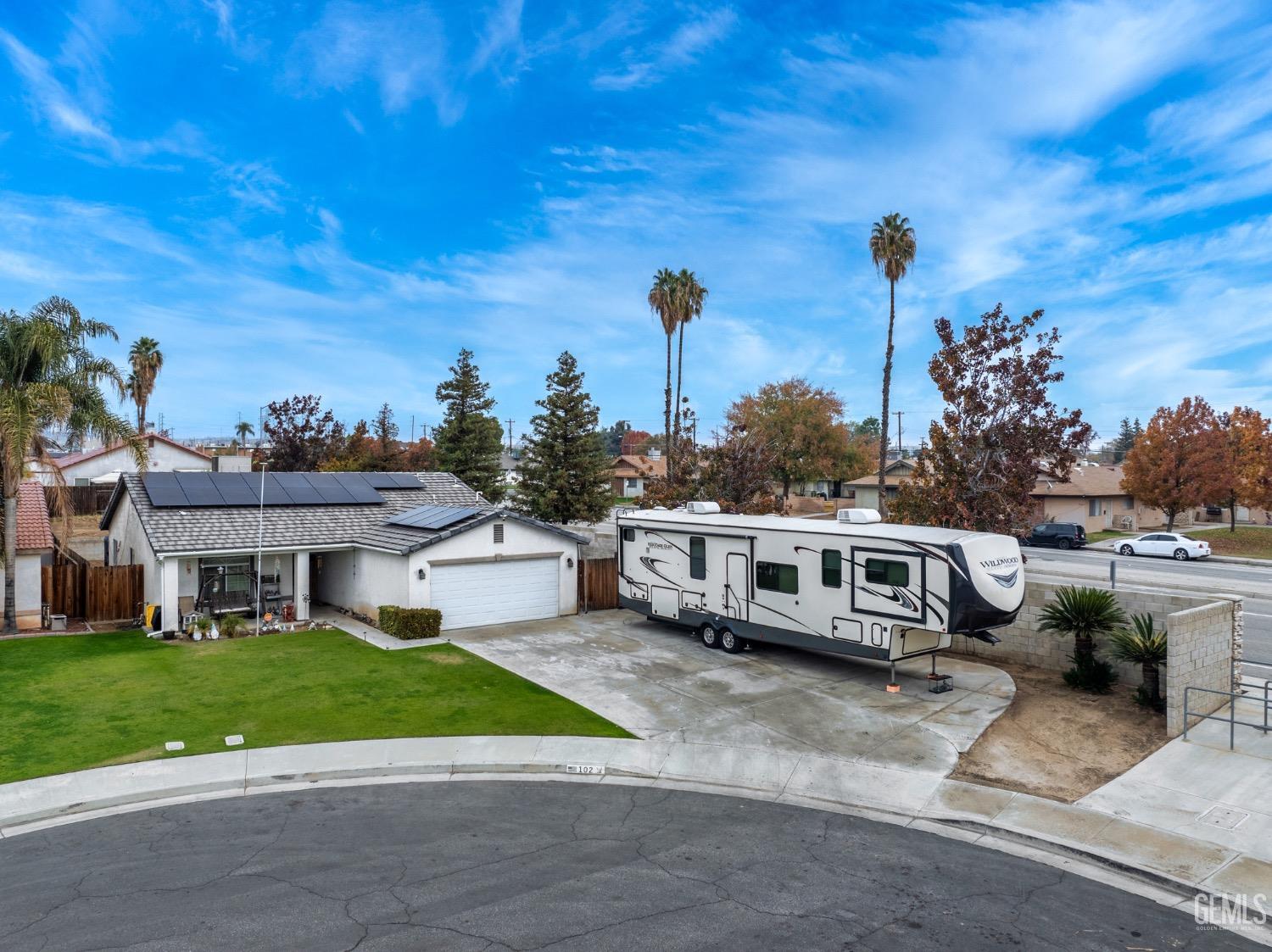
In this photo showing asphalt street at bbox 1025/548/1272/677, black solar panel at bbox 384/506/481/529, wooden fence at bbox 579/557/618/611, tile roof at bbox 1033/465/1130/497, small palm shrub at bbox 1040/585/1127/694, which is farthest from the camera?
tile roof at bbox 1033/465/1130/497

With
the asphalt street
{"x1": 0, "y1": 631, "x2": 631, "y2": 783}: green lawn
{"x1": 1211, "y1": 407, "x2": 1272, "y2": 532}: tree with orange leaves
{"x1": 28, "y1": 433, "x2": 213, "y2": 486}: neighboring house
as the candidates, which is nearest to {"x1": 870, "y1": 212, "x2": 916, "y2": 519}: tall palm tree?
the asphalt street

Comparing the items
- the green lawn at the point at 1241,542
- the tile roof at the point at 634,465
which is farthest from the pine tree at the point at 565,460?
the tile roof at the point at 634,465

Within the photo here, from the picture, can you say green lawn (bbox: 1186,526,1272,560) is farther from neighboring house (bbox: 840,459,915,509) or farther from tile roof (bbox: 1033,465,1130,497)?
neighboring house (bbox: 840,459,915,509)

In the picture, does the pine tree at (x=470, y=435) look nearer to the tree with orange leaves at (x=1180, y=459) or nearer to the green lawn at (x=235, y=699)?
the green lawn at (x=235, y=699)

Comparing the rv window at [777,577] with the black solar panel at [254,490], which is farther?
the black solar panel at [254,490]

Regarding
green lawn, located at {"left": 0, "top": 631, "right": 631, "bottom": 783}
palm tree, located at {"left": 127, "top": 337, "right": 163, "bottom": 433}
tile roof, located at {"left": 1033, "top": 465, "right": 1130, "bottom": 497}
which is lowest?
green lawn, located at {"left": 0, "top": 631, "right": 631, "bottom": 783}

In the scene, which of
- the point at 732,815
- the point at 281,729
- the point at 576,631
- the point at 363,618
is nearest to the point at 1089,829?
the point at 732,815

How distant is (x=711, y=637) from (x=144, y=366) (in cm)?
5354

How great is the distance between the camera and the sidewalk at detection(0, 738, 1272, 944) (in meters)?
9.02

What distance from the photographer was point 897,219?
139 feet

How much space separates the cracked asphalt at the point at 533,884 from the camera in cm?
719

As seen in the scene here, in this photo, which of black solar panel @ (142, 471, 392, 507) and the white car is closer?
black solar panel @ (142, 471, 392, 507)

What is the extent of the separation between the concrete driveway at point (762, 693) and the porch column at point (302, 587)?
5060 mm

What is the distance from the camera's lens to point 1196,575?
3198 cm
